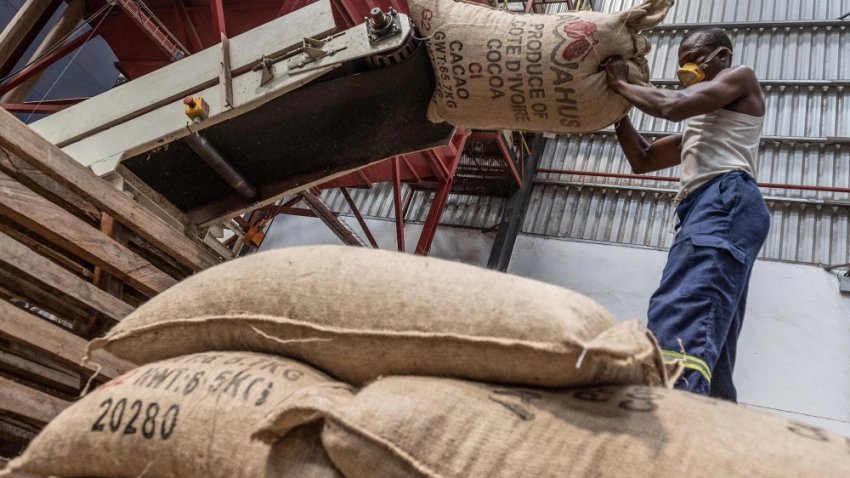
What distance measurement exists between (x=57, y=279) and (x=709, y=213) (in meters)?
2.53

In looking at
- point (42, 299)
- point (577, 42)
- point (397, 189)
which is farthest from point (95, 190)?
point (397, 189)

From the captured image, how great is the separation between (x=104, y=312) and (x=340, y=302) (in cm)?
168

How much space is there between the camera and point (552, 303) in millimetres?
1275

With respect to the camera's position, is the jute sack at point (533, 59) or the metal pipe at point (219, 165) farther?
the metal pipe at point (219, 165)

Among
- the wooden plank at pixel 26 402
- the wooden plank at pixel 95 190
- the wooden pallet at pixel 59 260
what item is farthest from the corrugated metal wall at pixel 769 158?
the wooden plank at pixel 26 402

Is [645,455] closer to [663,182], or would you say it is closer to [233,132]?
[233,132]

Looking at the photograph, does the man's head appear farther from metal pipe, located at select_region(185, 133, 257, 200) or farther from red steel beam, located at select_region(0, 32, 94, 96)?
red steel beam, located at select_region(0, 32, 94, 96)

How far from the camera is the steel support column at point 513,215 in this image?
8.72 meters

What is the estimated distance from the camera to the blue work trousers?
1.85 meters

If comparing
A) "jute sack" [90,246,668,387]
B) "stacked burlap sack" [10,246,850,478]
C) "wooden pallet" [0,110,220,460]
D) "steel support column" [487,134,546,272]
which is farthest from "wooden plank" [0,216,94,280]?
"steel support column" [487,134,546,272]

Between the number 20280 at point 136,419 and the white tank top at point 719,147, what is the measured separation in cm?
199

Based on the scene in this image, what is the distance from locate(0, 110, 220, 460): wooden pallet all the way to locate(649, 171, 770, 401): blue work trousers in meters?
2.27

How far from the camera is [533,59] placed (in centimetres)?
262

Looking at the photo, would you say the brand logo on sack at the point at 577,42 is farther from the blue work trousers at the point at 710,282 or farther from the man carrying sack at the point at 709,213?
the blue work trousers at the point at 710,282
